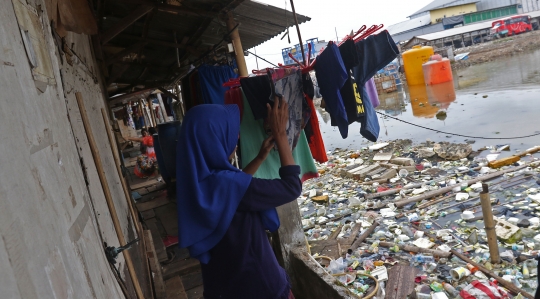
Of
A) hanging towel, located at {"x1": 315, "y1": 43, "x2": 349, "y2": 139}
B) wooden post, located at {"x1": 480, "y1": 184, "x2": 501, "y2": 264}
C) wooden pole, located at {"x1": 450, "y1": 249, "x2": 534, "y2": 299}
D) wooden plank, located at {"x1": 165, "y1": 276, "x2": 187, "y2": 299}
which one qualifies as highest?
hanging towel, located at {"x1": 315, "y1": 43, "x2": 349, "y2": 139}

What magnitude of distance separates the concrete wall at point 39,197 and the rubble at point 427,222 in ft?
11.7

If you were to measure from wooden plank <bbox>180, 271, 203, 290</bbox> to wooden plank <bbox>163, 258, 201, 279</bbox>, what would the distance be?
47 millimetres

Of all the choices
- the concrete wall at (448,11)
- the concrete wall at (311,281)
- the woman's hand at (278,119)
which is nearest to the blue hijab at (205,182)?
the woman's hand at (278,119)

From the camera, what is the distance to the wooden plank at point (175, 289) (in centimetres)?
387

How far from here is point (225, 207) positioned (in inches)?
65.0

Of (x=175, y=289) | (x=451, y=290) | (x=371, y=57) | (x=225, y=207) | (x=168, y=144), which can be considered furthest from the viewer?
(x=168, y=144)

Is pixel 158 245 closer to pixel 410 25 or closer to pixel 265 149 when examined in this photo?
pixel 265 149

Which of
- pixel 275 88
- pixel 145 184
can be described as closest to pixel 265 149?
pixel 275 88

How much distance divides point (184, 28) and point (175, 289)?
4025 mm

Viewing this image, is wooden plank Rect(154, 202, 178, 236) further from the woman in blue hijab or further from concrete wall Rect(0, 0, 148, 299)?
concrete wall Rect(0, 0, 148, 299)

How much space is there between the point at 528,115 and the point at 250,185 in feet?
39.7

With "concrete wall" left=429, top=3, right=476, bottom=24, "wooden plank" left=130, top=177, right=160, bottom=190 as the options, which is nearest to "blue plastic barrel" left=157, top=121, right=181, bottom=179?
"wooden plank" left=130, top=177, right=160, bottom=190

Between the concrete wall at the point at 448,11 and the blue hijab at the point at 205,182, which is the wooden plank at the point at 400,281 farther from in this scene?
the concrete wall at the point at 448,11

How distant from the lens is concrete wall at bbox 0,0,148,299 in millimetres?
788
